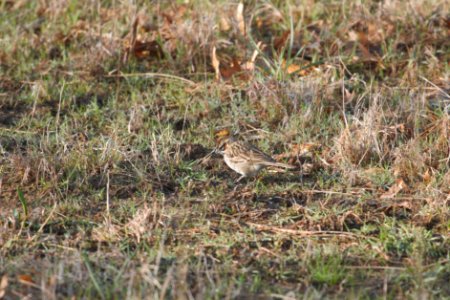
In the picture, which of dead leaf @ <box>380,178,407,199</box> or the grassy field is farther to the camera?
dead leaf @ <box>380,178,407,199</box>

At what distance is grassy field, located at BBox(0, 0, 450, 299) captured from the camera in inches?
211

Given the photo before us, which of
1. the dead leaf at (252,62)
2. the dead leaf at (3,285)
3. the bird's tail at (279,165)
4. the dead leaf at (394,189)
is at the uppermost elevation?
the dead leaf at (3,285)

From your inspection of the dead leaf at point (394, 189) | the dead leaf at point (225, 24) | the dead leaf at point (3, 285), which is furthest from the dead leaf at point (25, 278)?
the dead leaf at point (225, 24)

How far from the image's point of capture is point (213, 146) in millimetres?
7387

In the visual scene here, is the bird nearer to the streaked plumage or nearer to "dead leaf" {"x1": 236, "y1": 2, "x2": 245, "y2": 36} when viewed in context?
the streaked plumage

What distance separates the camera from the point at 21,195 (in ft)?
19.7

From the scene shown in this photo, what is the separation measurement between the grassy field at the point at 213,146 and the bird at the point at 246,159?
0.43ft

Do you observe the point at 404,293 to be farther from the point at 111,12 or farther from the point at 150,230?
the point at 111,12

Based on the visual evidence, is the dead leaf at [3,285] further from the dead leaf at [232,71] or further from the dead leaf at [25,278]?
the dead leaf at [232,71]

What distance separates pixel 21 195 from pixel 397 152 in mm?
2711

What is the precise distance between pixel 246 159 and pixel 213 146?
→ 0.92 meters

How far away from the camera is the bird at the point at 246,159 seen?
6.55 meters

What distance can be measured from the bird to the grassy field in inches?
5.2

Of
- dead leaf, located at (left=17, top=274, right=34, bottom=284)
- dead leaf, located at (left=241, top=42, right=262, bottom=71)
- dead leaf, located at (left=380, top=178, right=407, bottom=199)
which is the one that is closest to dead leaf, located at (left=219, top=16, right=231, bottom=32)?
dead leaf, located at (left=241, top=42, right=262, bottom=71)
